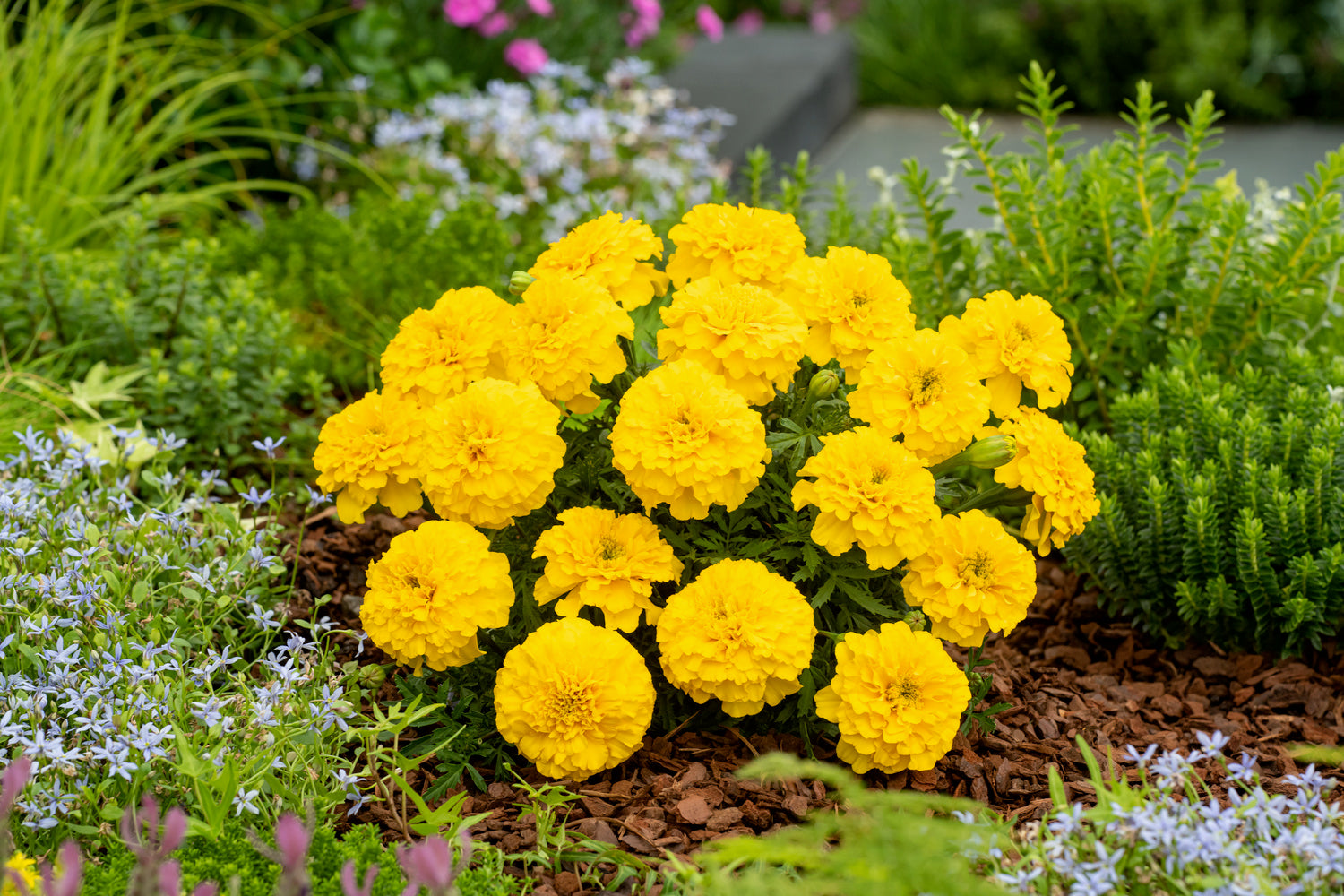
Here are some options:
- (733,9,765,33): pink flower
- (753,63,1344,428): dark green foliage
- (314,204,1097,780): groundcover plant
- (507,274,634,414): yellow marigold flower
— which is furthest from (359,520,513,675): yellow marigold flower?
(733,9,765,33): pink flower

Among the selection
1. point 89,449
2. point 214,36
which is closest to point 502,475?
point 89,449

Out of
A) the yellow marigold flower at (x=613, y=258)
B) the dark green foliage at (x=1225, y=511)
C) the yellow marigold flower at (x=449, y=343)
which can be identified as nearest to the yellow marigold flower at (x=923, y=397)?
the yellow marigold flower at (x=613, y=258)

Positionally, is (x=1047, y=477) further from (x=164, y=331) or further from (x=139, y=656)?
(x=164, y=331)

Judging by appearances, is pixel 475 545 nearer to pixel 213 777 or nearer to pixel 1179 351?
pixel 213 777

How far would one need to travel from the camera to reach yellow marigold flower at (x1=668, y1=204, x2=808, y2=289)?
6.84 feet

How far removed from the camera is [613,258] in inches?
81.8

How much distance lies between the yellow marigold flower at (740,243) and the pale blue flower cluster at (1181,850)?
96cm

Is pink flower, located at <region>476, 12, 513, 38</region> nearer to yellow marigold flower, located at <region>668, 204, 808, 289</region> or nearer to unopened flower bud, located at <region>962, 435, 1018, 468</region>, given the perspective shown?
yellow marigold flower, located at <region>668, 204, 808, 289</region>

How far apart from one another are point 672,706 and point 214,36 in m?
3.88

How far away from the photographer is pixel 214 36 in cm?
493

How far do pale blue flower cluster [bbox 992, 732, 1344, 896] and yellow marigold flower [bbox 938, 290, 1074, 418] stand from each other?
0.60m

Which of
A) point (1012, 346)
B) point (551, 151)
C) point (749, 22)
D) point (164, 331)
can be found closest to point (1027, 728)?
point (1012, 346)

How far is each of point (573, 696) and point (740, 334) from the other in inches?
23.6

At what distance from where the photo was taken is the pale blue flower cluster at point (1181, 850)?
1.58 m
